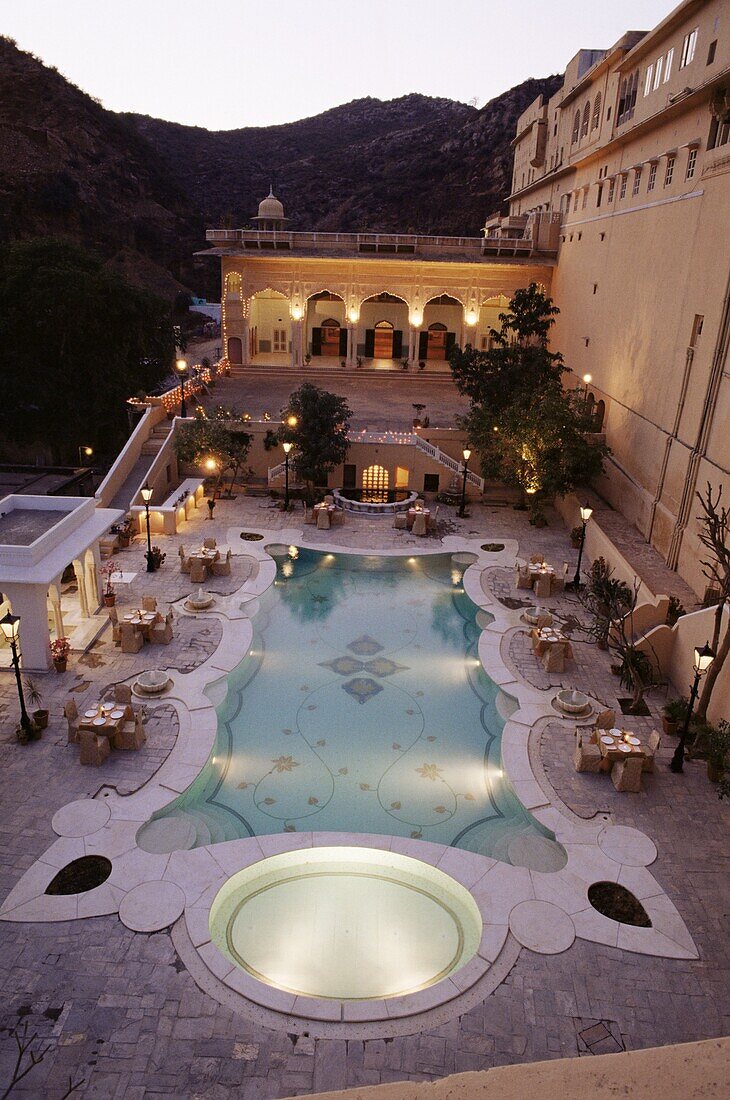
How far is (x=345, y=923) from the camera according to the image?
991cm

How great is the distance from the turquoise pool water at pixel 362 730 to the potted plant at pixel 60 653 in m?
3.53

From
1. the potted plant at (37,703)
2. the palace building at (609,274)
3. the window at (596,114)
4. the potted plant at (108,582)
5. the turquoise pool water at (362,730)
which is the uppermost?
the window at (596,114)

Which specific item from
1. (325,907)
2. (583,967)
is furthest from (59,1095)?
(583,967)

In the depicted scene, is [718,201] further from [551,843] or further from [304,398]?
[551,843]

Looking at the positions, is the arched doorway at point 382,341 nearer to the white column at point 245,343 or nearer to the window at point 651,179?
the white column at point 245,343

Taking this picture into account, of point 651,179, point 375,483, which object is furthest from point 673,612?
point 651,179

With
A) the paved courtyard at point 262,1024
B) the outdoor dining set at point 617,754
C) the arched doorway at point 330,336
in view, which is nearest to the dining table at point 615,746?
the outdoor dining set at point 617,754

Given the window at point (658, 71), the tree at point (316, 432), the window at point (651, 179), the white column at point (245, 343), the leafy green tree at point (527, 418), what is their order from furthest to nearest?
the white column at point (245, 343), the tree at point (316, 432), the leafy green tree at point (527, 418), the window at point (651, 179), the window at point (658, 71)

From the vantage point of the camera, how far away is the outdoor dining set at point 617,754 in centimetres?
1216

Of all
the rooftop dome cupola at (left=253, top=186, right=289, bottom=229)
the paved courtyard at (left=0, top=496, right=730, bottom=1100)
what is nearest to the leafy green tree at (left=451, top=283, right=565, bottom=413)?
the rooftop dome cupola at (left=253, top=186, right=289, bottom=229)

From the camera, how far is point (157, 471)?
2652cm

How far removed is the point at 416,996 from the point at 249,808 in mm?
4301

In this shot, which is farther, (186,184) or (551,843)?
(186,184)

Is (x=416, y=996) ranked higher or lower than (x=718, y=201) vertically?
lower
